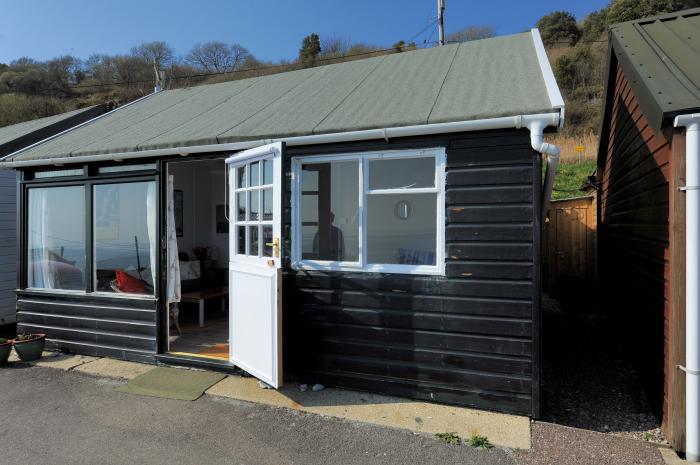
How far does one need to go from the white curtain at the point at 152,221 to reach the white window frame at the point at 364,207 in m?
1.82

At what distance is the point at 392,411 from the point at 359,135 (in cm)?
243

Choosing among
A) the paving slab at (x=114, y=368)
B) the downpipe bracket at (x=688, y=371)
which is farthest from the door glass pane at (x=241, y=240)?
the downpipe bracket at (x=688, y=371)

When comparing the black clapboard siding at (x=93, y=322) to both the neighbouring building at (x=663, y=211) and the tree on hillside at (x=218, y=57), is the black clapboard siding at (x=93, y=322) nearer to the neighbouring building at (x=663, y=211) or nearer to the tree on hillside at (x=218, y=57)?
the neighbouring building at (x=663, y=211)

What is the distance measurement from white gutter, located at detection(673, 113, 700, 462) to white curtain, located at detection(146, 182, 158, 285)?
494 cm

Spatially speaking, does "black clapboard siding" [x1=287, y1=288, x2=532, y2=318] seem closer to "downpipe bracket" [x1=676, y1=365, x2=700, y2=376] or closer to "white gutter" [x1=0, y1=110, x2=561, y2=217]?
"white gutter" [x1=0, y1=110, x2=561, y2=217]

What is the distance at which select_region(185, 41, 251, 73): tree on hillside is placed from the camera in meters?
24.6

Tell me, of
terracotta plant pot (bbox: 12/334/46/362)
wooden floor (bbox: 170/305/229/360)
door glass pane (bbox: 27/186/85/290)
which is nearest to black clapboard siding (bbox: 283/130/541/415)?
wooden floor (bbox: 170/305/229/360)

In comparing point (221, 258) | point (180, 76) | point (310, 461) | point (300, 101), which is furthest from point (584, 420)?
point (180, 76)

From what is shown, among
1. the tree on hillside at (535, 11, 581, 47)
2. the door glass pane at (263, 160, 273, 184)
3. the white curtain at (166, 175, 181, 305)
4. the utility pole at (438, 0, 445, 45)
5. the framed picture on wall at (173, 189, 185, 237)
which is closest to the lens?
the door glass pane at (263, 160, 273, 184)

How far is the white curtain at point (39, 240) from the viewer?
576cm

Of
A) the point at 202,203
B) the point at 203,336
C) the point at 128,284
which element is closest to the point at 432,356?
the point at 203,336

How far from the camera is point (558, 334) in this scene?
21.3 feet

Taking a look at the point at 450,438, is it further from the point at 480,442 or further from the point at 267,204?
the point at 267,204

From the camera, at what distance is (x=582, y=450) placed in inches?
124
